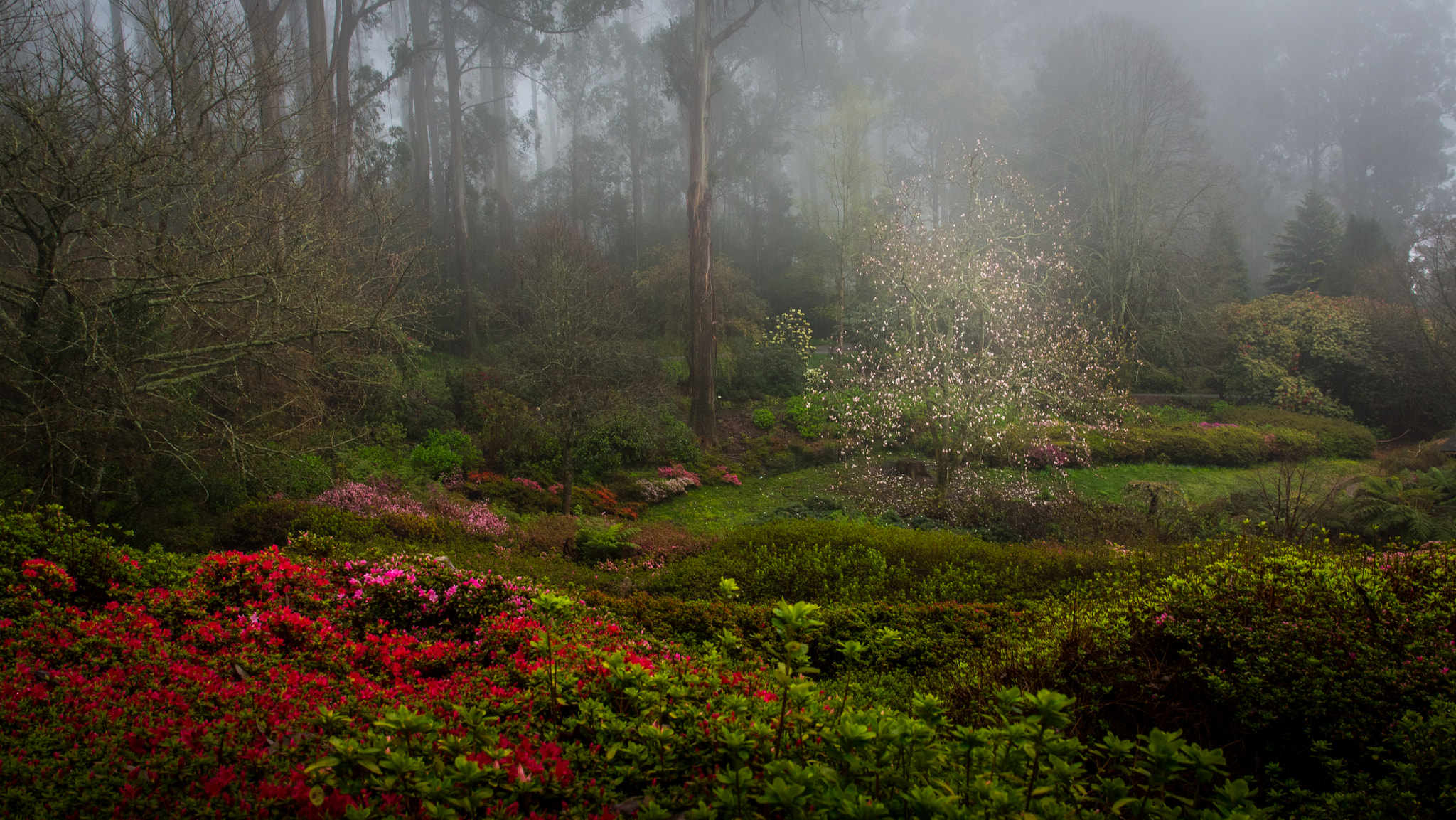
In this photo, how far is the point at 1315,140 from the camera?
3161 centimetres

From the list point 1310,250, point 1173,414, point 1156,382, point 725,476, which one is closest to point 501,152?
point 725,476

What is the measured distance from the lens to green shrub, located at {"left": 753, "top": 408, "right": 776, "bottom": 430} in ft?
46.4

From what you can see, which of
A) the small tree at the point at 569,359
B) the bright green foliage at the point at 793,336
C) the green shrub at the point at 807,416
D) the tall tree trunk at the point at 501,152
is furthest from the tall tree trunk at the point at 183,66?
the tall tree trunk at the point at 501,152

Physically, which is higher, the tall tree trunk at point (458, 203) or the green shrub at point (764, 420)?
the tall tree trunk at point (458, 203)

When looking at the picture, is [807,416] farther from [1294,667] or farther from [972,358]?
[1294,667]

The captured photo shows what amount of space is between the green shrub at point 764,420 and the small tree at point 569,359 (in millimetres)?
2820

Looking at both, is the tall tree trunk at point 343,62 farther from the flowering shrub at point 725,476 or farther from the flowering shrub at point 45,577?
the flowering shrub at point 45,577

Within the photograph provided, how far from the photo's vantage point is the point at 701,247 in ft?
42.6

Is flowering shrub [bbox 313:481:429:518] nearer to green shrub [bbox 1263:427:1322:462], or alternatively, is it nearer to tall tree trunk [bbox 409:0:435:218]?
tall tree trunk [bbox 409:0:435:218]

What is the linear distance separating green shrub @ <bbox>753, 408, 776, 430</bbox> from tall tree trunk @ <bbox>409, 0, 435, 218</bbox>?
1066 centimetres

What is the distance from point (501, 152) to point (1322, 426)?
2545cm

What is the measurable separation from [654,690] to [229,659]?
1814 millimetres

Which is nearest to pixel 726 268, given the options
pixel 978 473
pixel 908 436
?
pixel 908 436

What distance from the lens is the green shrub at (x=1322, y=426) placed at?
13125mm
